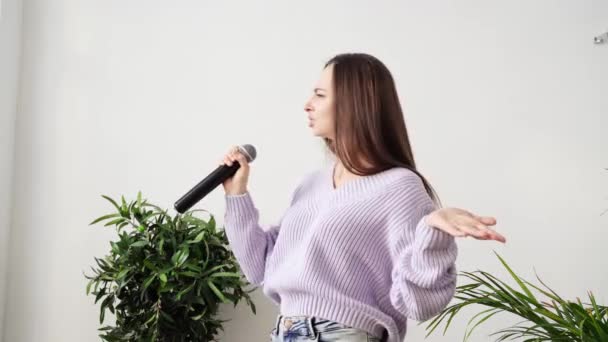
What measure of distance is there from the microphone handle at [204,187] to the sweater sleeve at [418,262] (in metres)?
0.43

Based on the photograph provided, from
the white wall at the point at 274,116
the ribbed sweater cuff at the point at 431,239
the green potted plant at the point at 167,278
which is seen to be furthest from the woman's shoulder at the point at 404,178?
the white wall at the point at 274,116

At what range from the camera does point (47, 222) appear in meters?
2.61

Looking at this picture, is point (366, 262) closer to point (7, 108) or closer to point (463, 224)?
point (463, 224)

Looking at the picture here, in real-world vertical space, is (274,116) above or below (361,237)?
above

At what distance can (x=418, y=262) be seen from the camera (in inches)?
41.4

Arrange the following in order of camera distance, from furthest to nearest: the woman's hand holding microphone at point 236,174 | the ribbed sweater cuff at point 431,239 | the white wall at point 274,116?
the white wall at point 274,116 < the woman's hand holding microphone at point 236,174 < the ribbed sweater cuff at point 431,239

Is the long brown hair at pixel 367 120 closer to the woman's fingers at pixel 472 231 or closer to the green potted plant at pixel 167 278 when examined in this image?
the woman's fingers at pixel 472 231

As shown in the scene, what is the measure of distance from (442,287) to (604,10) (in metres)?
2.09

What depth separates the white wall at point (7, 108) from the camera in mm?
2545

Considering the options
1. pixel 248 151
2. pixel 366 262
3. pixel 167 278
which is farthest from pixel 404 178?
pixel 167 278

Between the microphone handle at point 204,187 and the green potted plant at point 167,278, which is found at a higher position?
the microphone handle at point 204,187

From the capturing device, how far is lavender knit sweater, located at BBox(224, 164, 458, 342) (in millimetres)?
1096

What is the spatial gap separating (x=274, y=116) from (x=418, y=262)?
168 cm

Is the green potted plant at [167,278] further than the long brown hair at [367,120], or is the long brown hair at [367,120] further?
the green potted plant at [167,278]
